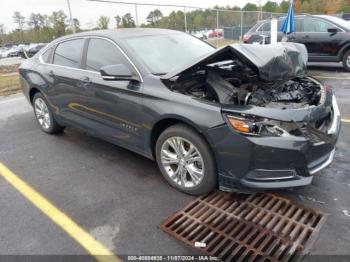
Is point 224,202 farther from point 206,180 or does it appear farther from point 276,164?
point 276,164

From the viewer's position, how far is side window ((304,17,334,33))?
30.4 ft

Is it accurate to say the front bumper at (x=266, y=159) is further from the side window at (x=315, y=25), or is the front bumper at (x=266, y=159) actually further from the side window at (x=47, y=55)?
the side window at (x=315, y=25)

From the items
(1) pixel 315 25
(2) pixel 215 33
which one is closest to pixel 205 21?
(2) pixel 215 33

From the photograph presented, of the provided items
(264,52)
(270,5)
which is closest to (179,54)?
(264,52)

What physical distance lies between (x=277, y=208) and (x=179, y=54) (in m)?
2.13

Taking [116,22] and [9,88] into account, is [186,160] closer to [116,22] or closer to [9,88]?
[9,88]

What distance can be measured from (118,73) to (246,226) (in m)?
1.97

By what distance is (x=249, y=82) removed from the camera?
11.2 ft

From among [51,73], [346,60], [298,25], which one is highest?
[298,25]

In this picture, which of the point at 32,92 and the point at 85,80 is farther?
the point at 32,92

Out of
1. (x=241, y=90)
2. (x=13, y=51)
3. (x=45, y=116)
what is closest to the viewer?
(x=241, y=90)

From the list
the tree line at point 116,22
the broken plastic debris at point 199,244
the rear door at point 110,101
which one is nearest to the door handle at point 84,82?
the rear door at point 110,101

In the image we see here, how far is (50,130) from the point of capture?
17.6ft

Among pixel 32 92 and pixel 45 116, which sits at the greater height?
pixel 32 92
